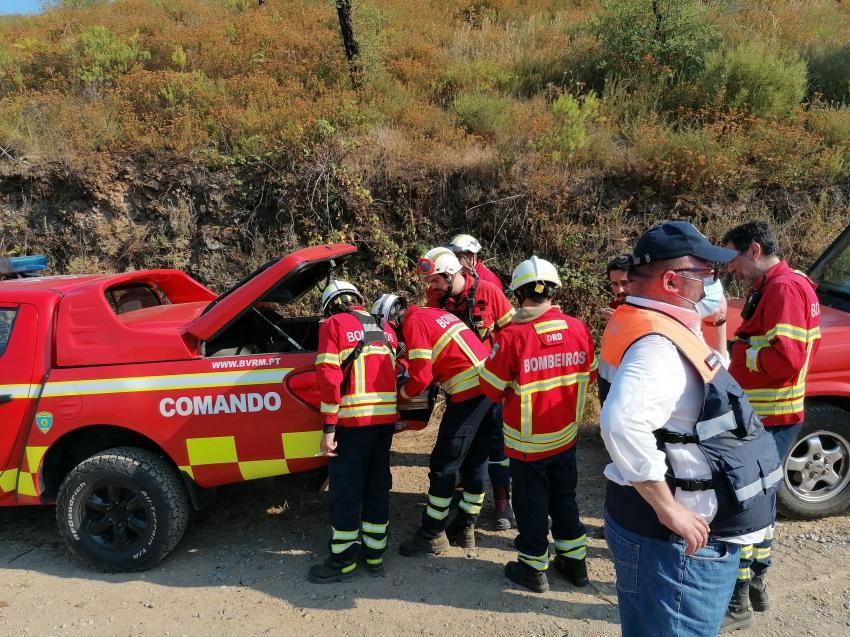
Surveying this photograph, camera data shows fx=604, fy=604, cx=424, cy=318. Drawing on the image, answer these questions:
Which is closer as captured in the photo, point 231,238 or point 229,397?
point 229,397

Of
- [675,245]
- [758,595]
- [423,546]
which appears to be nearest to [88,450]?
[423,546]

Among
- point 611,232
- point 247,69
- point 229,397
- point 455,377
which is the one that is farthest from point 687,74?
point 229,397

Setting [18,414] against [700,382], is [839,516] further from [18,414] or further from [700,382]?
[18,414]

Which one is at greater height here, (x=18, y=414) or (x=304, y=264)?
(x=304, y=264)

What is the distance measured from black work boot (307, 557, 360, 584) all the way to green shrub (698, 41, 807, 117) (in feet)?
26.1

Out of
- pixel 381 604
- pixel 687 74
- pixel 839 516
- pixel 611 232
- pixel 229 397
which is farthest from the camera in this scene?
pixel 687 74

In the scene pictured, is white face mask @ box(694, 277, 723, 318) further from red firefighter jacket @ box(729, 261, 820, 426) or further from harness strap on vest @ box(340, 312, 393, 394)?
harness strap on vest @ box(340, 312, 393, 394)

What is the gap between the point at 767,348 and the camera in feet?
10.8

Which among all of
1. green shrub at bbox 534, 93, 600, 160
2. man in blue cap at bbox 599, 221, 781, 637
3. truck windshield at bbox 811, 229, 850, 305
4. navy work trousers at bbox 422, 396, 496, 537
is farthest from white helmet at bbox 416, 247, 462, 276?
green shrub at bbox 534, 93, 600, 160

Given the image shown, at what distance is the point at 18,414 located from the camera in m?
3.79

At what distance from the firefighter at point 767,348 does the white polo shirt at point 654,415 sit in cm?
158

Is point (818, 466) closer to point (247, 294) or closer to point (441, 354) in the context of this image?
point (441, 354)

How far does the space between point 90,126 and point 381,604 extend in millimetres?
7867

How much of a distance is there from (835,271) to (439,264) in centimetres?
307
